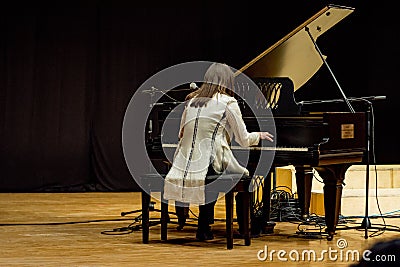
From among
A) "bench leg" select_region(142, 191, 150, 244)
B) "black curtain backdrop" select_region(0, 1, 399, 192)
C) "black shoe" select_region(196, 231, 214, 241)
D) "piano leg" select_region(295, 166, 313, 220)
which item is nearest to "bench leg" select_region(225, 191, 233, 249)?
"black shoe" select_region(196, 231, 214, 241)

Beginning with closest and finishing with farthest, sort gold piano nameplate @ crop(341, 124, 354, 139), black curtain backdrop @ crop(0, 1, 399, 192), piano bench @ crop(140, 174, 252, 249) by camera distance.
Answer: piano bench @ crop(140, 174, 252, 249), gold piano nameplate @ crop(341, 124, 354, 139), black curtain backdrop @ crop(0, 1, 399, 192)

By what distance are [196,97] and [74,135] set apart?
13.5 feet

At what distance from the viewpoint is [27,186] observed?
8234 millimetres

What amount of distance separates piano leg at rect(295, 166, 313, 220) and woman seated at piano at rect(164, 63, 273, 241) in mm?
1049

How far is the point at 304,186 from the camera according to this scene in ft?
18.3

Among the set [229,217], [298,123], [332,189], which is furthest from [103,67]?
[229,217]

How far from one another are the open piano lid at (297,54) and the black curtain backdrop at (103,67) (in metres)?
3.24

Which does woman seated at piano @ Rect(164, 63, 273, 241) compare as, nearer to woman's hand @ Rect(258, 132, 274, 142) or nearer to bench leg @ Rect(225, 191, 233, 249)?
woman's hand @ Rect(258, 132, 274, 142)

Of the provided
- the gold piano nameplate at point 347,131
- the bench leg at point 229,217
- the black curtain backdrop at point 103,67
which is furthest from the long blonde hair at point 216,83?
the black curtain backdrop at point 103,67

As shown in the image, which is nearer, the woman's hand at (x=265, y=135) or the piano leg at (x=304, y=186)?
the woman's hand at (x=265, y=135)

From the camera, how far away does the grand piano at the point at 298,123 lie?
4.56m

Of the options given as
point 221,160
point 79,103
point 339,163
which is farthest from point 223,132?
point 79,103

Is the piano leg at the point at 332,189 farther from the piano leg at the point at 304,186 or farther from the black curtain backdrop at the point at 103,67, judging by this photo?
the black curtain backdrop at the point at 103,67

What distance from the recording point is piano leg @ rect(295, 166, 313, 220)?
551 centimetres
